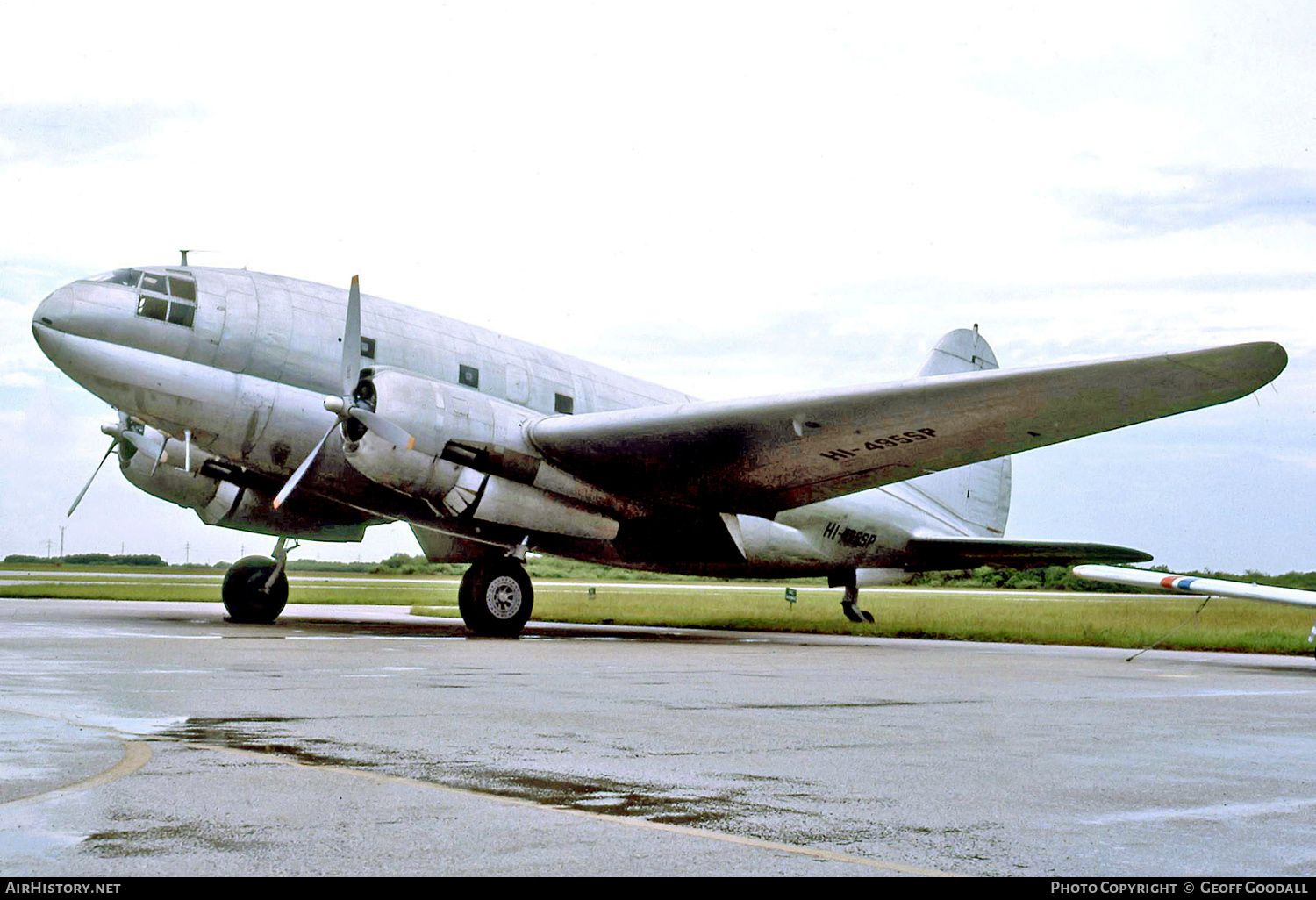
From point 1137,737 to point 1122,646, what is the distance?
44.5 feet

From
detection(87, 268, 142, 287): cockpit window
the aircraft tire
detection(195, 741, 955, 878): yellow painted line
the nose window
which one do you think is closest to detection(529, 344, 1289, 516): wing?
the nose window

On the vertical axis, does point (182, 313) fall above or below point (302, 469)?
above

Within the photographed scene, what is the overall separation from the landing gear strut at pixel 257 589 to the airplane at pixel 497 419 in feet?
10.5

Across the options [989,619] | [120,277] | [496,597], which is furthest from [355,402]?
[989,619]

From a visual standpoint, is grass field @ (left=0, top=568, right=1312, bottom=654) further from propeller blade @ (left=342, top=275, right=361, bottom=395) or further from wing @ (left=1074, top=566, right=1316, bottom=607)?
propeller blade @ (left=342, top=275, right=361, bottom=395)

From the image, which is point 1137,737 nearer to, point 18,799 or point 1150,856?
point 1150,856

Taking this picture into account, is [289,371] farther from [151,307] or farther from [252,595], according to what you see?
[252,595]

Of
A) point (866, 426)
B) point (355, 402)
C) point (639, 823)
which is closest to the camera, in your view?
point (639, 823)

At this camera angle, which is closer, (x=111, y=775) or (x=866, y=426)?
(x=111, y=775)

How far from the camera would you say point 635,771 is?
6418 millimetres

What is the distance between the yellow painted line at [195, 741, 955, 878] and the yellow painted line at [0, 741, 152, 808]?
507mm

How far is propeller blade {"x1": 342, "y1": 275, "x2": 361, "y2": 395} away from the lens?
18.5 meters

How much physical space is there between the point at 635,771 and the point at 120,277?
1581 centimetres
